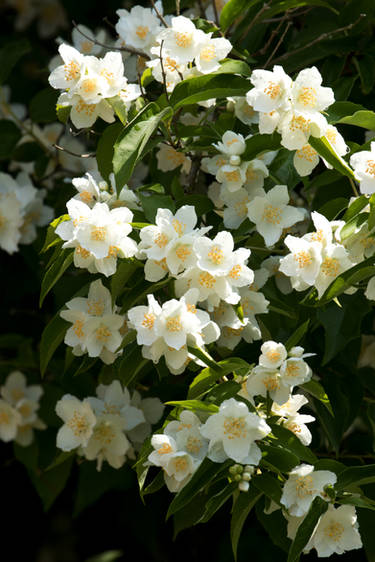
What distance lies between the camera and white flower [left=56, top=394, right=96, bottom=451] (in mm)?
1752

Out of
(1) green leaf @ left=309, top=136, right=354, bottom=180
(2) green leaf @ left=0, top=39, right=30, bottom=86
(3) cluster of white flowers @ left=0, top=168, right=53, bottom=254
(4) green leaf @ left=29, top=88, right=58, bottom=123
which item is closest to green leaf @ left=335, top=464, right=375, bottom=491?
(1) green leaf @ left=309, top=136, right=354, bottom=180

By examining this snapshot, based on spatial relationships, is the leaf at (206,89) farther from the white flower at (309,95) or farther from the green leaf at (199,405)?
the green leaf at (199,405)

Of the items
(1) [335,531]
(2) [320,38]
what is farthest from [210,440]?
(2) [320,38]

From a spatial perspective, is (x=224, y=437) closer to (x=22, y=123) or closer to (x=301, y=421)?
(x=301, y=421)

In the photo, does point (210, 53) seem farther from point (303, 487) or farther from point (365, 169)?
point (303, 487)

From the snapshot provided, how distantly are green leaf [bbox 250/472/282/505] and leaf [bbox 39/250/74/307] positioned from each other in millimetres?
447

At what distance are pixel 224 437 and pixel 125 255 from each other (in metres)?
0.33

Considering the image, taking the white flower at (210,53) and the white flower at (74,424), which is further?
the white flower at (74,424)

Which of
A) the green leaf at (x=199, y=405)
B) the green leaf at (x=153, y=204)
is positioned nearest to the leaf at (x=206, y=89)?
the green leaf at (x=153, y=204)

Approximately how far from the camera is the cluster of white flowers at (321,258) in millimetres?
1402

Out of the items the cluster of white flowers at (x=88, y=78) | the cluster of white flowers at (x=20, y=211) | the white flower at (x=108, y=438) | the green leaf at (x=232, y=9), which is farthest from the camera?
the cluster of white flowers at (x=20, y=211)

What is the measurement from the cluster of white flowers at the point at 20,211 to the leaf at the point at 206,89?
696mm

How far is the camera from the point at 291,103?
142cm

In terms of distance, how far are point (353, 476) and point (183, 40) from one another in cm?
79
